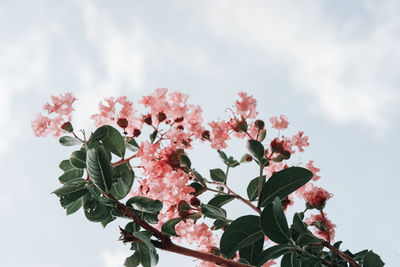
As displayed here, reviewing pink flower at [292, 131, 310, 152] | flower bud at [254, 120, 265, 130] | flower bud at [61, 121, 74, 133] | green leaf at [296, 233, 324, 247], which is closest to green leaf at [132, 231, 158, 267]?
green leaf at [296, 233, 324, 247]

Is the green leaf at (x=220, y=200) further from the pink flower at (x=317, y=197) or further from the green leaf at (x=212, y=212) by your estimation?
the pink flower at (x=317, y=197)

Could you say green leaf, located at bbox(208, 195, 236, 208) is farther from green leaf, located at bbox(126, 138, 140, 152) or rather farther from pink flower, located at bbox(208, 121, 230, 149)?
green leaf, located at bbox(126, 138, 140, 152)

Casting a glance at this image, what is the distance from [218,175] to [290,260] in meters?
0.53

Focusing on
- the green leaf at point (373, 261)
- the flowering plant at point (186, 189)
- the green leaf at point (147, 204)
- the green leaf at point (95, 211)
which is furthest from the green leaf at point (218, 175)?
the green leaf at point (373, 261)

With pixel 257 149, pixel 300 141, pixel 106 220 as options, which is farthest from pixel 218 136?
pixel 106 220

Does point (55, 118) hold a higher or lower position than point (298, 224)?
higher

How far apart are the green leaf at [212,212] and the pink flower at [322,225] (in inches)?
12.4

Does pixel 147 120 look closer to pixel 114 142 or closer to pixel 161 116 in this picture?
pixel 161 116

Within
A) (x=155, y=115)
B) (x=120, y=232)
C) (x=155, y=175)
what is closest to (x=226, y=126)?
(x=155, y=115)

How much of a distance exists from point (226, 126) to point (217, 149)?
0.34 ft

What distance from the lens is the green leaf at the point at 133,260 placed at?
52.3 inches

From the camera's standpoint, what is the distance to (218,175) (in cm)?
168

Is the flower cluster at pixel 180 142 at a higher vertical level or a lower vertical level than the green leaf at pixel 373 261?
higher

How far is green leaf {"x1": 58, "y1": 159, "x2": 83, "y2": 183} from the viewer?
1.56 metres
